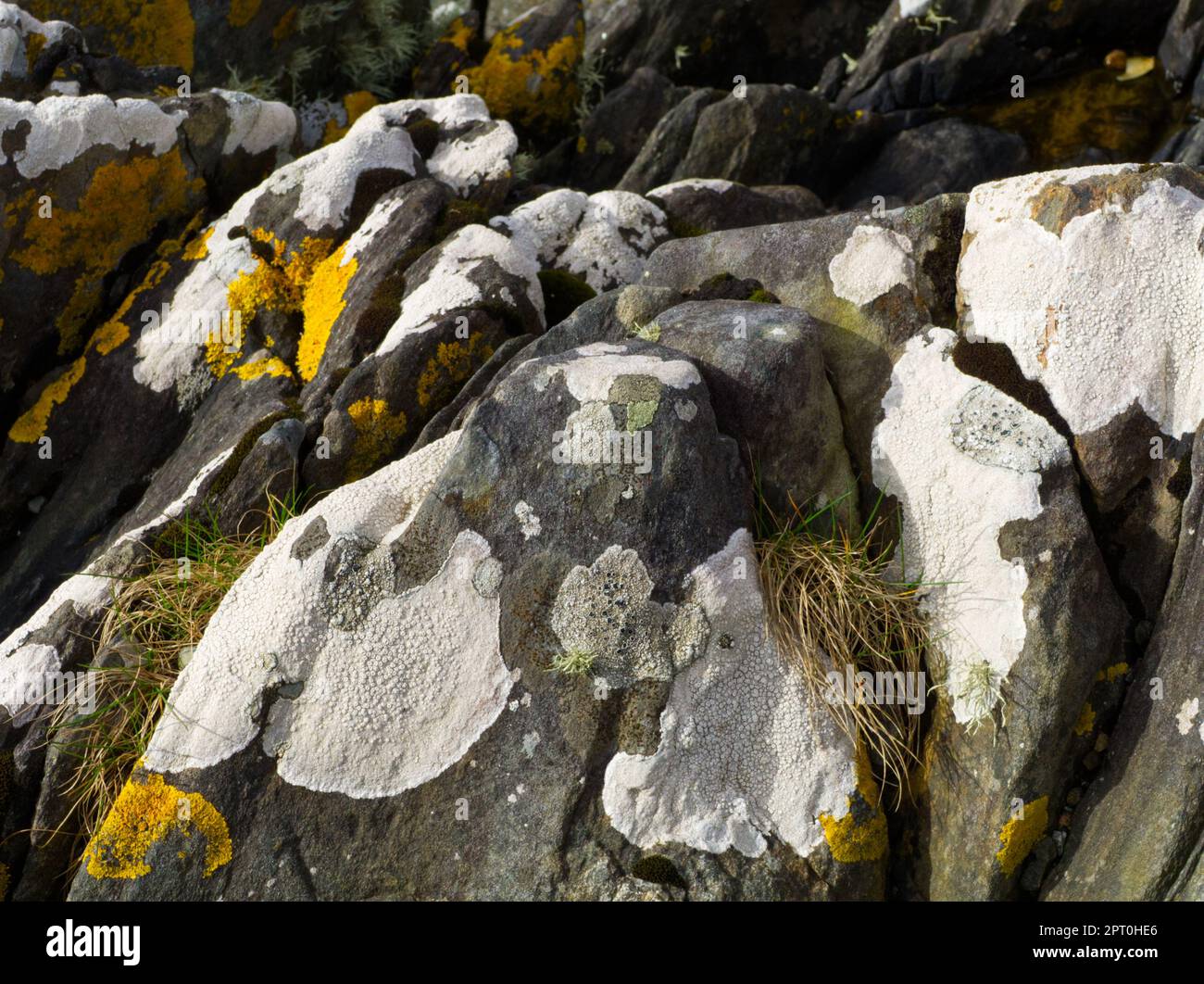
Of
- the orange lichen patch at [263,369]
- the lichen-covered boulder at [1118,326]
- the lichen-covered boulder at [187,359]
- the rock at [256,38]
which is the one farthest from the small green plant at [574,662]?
the rock at [256,38]

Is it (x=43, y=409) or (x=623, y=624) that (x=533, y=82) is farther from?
(x=623, y=624)

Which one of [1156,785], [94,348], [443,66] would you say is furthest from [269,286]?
[1156,785]

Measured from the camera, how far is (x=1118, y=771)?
4.82 meters

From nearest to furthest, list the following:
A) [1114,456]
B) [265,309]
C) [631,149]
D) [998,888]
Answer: [998,888]
[1114,456]
[265,309]
[631,149]

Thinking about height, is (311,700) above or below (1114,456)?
below

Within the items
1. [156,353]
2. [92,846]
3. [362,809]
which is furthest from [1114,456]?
[156,353]

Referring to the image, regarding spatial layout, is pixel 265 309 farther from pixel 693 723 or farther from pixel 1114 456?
pixel 1114 456

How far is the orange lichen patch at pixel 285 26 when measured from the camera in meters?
10.8

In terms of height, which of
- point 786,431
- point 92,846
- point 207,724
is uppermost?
point 786,431

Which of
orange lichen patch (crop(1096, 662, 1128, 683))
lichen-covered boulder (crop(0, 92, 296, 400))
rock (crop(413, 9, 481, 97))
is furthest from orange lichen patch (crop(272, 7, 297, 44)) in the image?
orange lichen patch (crop(1096, 662, 1128, 683))

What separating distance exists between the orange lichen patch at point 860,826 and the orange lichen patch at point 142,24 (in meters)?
9.41

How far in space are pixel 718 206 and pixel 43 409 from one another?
17.3 ft

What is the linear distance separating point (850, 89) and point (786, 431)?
7.65 meters

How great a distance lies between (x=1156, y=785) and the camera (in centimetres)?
466
